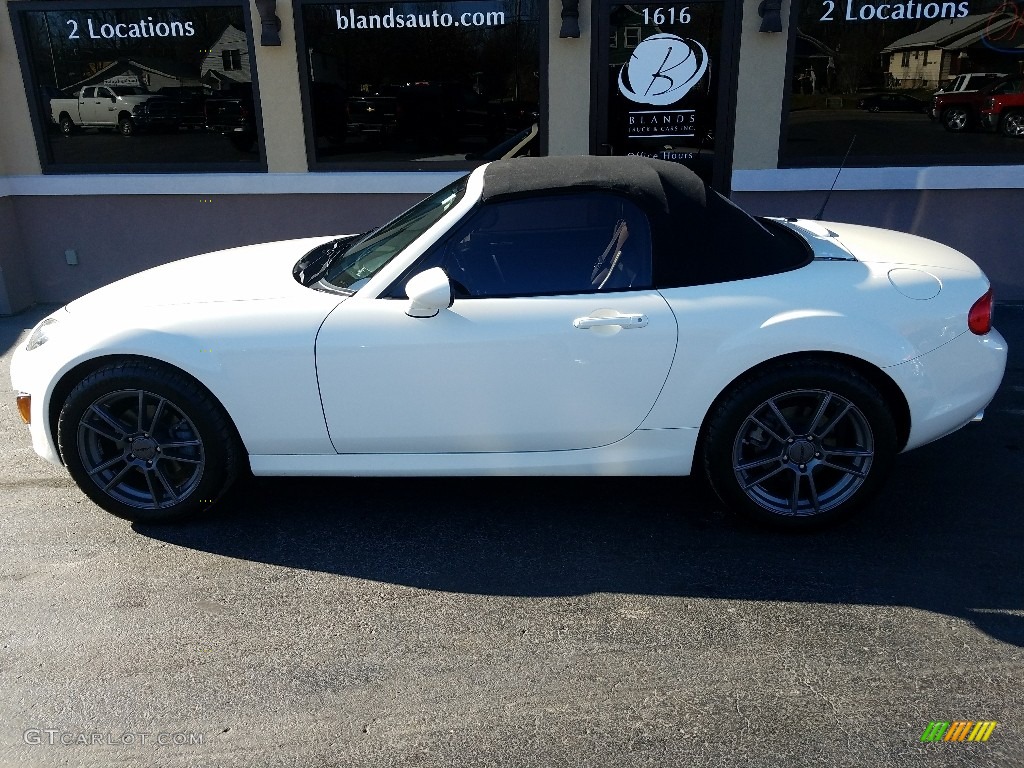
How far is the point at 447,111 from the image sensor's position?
7.36m

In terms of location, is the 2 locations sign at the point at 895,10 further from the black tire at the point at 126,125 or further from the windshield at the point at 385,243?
the black tire at the point at 126,125

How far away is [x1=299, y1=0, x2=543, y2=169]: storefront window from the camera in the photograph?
7.12m

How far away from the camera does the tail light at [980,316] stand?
362 centimetres

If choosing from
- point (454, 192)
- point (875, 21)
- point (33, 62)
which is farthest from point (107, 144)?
point (875, 21)

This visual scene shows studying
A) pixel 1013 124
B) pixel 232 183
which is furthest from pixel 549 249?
pixel 1013 124

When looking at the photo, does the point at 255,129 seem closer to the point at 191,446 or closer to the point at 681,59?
the point at 681,59

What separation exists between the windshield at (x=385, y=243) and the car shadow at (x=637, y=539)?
41.8 inches

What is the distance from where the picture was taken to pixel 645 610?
3.25m

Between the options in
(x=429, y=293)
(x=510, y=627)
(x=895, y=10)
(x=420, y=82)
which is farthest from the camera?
(x=420, y=82)

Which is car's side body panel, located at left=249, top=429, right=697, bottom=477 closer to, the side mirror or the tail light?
the side mirror

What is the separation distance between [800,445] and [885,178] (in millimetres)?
4306

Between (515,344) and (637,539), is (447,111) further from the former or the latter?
(637,539)

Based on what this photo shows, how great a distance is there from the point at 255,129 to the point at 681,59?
12.0 feet

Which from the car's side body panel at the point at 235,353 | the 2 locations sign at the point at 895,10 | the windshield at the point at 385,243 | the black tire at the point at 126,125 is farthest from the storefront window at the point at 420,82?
the car's side body panel at the point at 235,353
